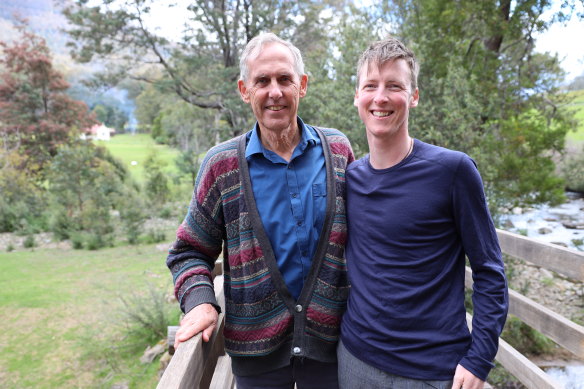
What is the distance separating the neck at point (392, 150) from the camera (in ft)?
4.61

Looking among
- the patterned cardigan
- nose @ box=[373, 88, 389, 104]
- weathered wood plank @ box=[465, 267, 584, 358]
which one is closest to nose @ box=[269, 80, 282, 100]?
the patterned cardigan

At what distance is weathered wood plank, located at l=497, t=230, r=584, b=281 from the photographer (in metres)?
1.70

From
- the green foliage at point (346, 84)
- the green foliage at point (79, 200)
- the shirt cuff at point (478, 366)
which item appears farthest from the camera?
the green foliage at point (79, 200)

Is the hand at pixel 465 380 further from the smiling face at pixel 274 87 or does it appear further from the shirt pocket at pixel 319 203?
the smiling face at pixel 274 87

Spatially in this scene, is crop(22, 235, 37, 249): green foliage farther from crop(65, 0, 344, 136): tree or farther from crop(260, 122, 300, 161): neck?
crop(260, 122, 300, 161): neck

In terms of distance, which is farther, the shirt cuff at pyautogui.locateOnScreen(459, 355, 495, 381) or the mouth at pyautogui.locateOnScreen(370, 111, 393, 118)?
the mouth at pyautogui.locateOnScreen(370, 111, 393, 118)

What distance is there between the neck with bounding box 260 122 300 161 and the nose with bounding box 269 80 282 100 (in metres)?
0.13

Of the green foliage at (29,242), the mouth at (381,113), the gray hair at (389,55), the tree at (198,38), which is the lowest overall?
the green foliage at (29,242)

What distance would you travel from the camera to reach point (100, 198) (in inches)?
515

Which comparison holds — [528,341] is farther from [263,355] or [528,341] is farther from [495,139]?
[263,355]

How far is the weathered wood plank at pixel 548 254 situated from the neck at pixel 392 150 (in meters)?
0.91

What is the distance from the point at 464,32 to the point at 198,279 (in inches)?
242

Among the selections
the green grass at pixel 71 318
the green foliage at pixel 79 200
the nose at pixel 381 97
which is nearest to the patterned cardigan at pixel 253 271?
the nose at pixel 381 97

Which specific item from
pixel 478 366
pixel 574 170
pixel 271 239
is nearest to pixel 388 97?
pixel 271 239
